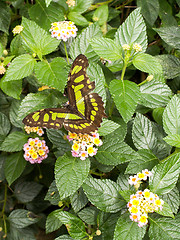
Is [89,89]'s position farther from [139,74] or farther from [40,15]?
[139,74]

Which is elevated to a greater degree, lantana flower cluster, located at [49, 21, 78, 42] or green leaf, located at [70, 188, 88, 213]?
lantana flower cluster, located at [49, 21, 78, 42]

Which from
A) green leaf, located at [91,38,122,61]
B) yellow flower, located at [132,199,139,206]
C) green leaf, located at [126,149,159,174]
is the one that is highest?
green leaf, located at [91,38,122,61]

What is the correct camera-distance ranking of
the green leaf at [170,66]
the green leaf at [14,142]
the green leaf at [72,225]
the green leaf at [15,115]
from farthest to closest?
the green leaf at [170,66] < the green leaf at [15,115] < the green leaf at [14,142] < the green leaf at [72,225]

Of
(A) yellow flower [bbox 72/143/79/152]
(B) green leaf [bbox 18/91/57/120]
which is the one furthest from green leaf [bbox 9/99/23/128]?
(A) yellow flower [bbox 72/143/79/152]

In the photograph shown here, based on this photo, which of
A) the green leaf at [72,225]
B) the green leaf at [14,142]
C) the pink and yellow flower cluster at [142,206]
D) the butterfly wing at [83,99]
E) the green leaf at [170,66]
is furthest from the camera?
the green leaf at [170,66]

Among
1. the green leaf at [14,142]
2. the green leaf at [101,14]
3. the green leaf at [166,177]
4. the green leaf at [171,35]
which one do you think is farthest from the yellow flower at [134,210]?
the green leaf at [101,14]

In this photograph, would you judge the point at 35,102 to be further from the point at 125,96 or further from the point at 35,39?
the point at 125,96

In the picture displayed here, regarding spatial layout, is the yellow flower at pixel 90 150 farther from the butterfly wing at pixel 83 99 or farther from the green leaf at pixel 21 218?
the green leaf at pixel 21 218

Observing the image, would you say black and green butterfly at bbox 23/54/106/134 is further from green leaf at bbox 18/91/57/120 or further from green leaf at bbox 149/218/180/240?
green leaf at bbox 149/218/180/240
